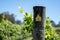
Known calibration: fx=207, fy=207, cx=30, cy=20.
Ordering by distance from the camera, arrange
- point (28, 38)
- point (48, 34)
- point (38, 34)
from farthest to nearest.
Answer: point (28, 38) < point (48, 34) < point (38, 34)

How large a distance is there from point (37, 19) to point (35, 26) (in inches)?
5.8

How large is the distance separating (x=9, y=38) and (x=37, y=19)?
9.52m

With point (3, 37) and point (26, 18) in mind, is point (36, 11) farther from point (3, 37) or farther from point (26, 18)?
point (3, 37)

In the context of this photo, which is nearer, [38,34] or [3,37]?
[38,34]

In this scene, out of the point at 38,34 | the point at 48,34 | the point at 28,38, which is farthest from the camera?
the point at 28,38

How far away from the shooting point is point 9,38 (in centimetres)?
1332

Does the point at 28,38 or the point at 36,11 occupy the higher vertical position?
the point at 36,11

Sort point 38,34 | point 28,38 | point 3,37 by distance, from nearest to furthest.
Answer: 1. point 38,34
2. point 3,37
3. point 28,38

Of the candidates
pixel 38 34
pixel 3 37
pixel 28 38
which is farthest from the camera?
pixel 28 38

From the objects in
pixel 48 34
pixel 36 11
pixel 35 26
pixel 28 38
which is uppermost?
pixel 36 11

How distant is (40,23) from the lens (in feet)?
13.1

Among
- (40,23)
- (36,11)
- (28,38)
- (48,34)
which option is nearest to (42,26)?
(40,23)

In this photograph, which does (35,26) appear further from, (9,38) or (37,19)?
(9,38)

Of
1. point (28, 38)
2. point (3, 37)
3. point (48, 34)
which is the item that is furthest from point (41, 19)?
point (28, 38)
